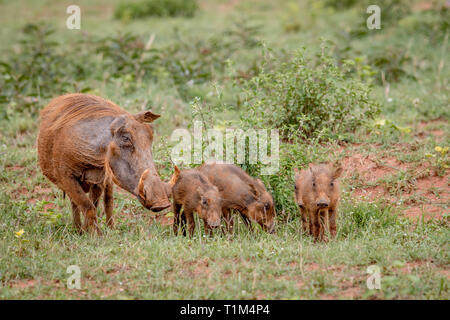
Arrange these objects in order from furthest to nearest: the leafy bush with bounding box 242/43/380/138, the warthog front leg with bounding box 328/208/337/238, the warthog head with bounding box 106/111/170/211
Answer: the leafy bush with bounding box 242/43/380/138 < the warthog front leg with bounding box 328/208/337/238 < the warthog head with bounding box 106/111/170/211

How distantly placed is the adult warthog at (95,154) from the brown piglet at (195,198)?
403mm

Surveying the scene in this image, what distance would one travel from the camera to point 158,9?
47.8ft

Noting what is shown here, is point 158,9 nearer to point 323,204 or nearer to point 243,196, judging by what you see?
point 243,196

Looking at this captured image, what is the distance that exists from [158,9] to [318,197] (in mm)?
10541

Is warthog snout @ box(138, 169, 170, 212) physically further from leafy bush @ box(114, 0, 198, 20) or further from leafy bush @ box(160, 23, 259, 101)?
leafy bush @ box(114, 0, 198, 20)

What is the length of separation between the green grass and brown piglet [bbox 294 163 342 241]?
16 cm

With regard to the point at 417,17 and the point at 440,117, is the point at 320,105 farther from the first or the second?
the point at 417,17

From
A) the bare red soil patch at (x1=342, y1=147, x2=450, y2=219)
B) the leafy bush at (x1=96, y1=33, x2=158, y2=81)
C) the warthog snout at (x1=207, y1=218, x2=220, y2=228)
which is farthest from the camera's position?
the leafy bush at (x1=96, y1=33, x2=158, y2=81)

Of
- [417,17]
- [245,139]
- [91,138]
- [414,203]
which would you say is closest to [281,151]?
[245,139]

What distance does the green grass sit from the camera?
14.2 feet

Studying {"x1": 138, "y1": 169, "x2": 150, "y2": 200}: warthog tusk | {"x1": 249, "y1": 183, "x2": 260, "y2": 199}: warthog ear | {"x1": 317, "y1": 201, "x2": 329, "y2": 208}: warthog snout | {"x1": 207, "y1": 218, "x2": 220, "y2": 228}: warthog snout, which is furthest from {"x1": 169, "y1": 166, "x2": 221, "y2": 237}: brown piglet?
{"x1": 317, "y1": 201, "x2": 329, "y2": 208}: warthog snout

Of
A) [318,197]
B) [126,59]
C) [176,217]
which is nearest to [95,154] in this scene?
[176,217]

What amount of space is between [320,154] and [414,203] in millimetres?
1055
